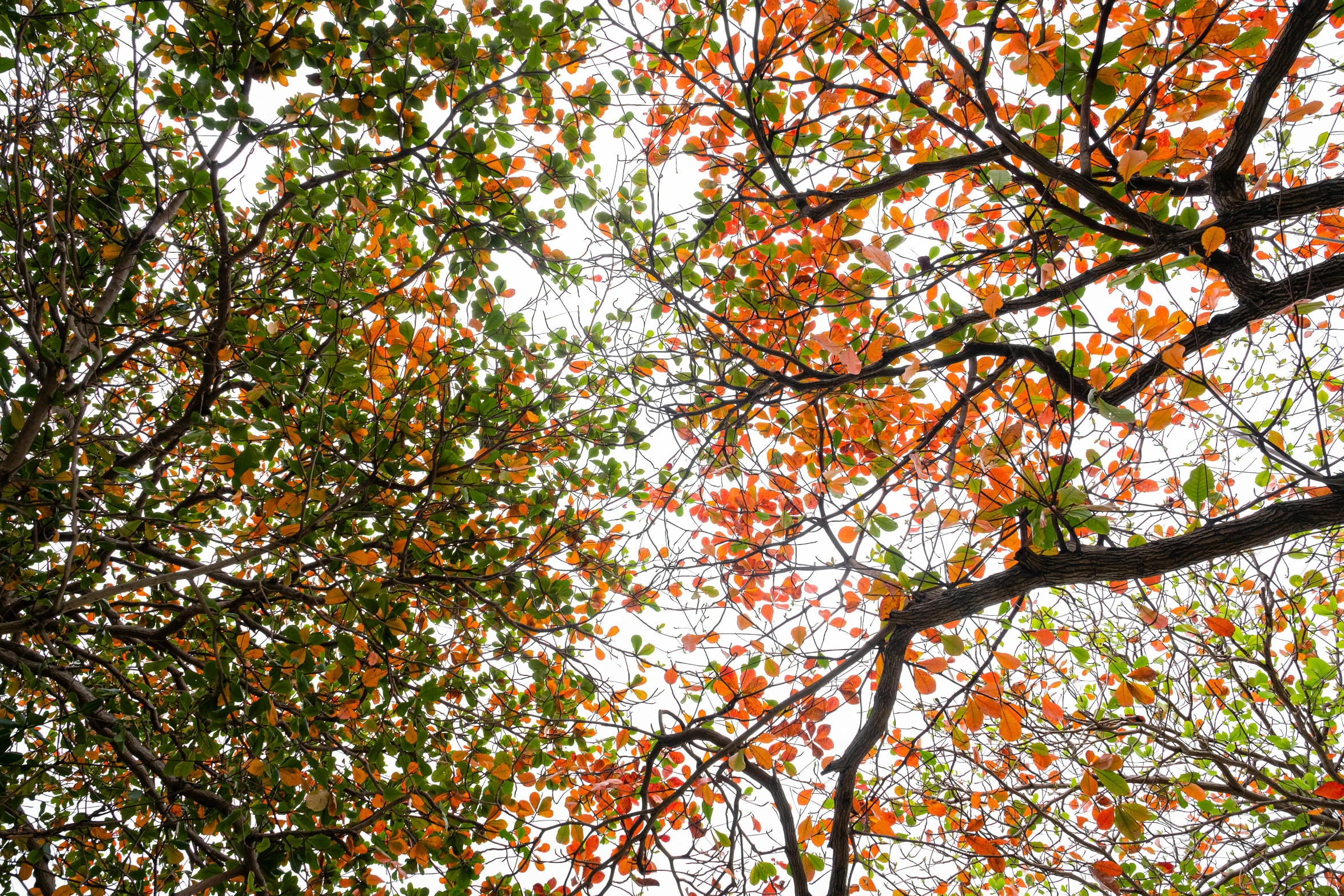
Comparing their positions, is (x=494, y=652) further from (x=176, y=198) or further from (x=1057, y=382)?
(x=1057, y=382)

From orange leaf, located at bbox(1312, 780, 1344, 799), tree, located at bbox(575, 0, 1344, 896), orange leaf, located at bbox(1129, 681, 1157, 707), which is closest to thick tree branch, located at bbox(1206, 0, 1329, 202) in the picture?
tree, located at bbox(575, 0, 1344, 896)

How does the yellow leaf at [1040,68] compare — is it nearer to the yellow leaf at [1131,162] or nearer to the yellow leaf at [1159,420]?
the yellow leaf at [1131,162]

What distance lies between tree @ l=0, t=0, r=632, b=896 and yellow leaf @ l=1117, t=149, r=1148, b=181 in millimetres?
2026

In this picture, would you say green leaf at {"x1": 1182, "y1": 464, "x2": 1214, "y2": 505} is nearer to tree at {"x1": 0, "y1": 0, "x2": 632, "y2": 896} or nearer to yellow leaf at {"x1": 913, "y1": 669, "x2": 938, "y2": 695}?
yellow leaf at {"x1": 913, "y1": 669, "x2": 938, "y2": 695}

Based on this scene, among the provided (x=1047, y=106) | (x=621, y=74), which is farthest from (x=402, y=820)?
(x=1047, y=106)

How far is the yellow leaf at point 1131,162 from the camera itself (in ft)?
6.41

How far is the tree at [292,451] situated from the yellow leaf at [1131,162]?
79.8 inches

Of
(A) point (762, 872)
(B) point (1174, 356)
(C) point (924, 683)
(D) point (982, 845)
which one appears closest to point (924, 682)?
(C) point (924, 683)

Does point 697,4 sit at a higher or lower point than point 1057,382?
higher

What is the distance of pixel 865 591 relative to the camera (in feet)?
9.04

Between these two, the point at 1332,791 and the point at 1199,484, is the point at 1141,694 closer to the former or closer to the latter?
the point at 1199,484

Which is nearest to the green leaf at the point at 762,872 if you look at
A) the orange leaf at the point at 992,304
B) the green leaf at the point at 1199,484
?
the green leaf at the point at 1199,484

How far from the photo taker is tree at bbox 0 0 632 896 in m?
2.42

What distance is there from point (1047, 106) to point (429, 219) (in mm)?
2599
